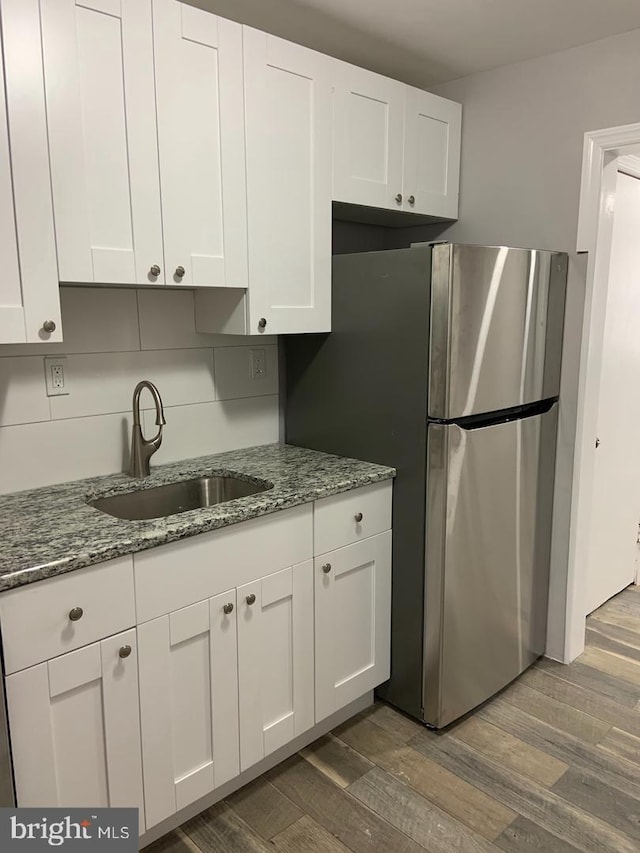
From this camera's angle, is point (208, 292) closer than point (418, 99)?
Yes

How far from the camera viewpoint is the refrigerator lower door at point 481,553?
82.7 inches

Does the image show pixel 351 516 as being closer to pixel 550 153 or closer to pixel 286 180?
pixel 286 180

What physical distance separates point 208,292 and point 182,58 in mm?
697

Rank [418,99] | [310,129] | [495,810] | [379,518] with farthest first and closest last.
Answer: [418,99]
[379,518]
[310,129]
[495,810]

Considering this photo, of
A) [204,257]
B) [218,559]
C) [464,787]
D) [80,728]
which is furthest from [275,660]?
[204,257]

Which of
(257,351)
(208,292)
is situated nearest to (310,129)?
(208,292)

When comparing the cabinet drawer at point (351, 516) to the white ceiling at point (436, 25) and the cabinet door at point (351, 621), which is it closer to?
the cabinet door at point (351, 621)

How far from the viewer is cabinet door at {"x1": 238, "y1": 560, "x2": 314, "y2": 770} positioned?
1.84 m

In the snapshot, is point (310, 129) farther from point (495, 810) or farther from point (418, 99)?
point (495, 810)

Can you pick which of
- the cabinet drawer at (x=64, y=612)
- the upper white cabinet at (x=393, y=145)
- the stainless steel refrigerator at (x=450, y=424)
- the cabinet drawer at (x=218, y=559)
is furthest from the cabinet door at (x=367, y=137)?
the cabinet drawer at (x=64, y=612)

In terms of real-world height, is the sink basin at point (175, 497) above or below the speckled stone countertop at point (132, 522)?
below

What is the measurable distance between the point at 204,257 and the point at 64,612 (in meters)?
1.03

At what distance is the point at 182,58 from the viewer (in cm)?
173

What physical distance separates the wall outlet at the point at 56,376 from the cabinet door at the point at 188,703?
78 centimetres
